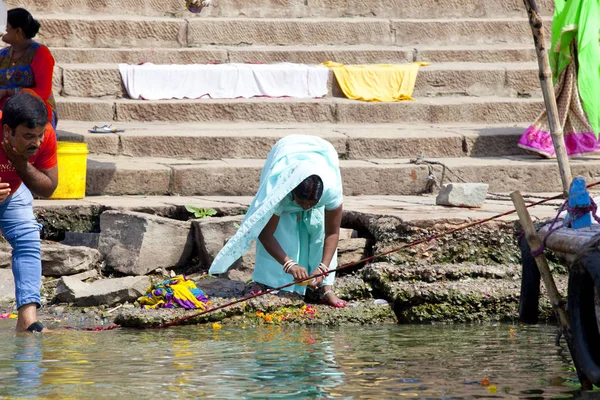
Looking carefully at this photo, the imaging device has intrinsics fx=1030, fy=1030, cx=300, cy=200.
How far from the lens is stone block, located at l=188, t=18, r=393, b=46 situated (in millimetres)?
11516

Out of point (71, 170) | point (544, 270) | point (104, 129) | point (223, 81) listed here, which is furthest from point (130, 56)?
point (544, 270)

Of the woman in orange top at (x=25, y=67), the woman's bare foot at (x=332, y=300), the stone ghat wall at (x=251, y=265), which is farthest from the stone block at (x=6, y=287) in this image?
the woman's bare foot at (x=332, y=300)

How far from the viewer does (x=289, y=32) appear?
1174cm

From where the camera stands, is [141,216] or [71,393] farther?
[141,216]

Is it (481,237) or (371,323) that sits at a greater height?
(481,237)

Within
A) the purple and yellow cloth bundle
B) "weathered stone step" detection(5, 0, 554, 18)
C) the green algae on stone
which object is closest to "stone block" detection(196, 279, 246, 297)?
the purple and yellow cloth bundle

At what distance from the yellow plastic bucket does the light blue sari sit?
181 cm

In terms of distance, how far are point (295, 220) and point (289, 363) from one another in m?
1.65

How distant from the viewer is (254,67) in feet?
35.0

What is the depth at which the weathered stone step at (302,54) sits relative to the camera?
1092 cm

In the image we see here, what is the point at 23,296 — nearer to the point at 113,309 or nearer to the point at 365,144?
the point at 113,309

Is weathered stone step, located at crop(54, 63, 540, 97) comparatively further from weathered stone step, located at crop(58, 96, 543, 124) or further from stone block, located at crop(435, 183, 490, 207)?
stone block, located at crop(435, 183, 490, 207)

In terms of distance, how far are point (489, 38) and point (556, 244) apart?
7860 mm

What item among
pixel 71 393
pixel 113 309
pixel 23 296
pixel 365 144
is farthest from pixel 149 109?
pixel 71 393
